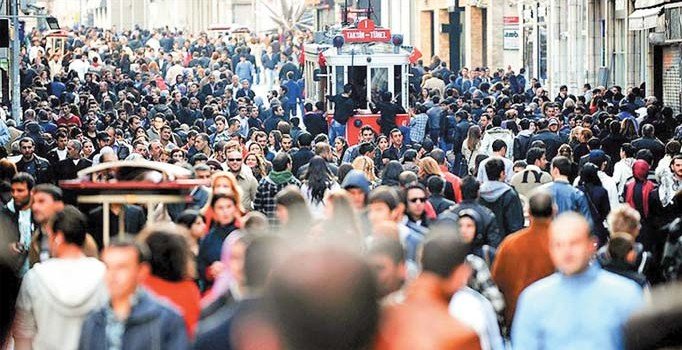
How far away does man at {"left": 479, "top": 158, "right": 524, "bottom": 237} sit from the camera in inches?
567

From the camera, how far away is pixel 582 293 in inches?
331

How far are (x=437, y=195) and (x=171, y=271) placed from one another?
5502mm

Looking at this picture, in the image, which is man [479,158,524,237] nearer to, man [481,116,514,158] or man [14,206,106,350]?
man [14,206,106,350]

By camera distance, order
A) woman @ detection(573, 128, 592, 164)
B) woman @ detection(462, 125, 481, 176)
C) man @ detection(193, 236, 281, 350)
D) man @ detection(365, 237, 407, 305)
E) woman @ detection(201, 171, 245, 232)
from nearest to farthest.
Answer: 1. man @ detection(193, 236, 281, 350)
2. man @ detection(365, 237, 407, 305)
3. woman @ detection(201, 171, 245, 232)
4. woman @ detection(573, 128, 592, 164)
5. woman @ detection(462, 125, 481, 176)

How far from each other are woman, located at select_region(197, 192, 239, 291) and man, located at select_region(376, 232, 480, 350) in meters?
3.07

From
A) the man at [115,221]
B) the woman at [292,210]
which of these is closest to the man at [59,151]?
the man at [115,221]

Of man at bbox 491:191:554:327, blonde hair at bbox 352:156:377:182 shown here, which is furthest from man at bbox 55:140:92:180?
man at bbox 491:191:554:327

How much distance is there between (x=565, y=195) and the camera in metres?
14.3

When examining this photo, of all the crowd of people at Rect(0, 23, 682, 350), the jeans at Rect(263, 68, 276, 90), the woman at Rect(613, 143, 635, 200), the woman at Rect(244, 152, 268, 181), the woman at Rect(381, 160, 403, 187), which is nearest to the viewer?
the crowd of people at Rect(0, 23, 682, 350)

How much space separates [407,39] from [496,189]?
51.0 metres

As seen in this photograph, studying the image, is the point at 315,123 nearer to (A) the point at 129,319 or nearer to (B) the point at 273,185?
(B) the point at 273,185

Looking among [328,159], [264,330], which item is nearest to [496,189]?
[328,159]

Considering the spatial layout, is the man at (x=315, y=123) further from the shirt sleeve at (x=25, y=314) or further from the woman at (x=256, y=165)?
the shirt sleeve at (x=25, y=314)

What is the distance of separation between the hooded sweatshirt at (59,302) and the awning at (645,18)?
22364 mm
